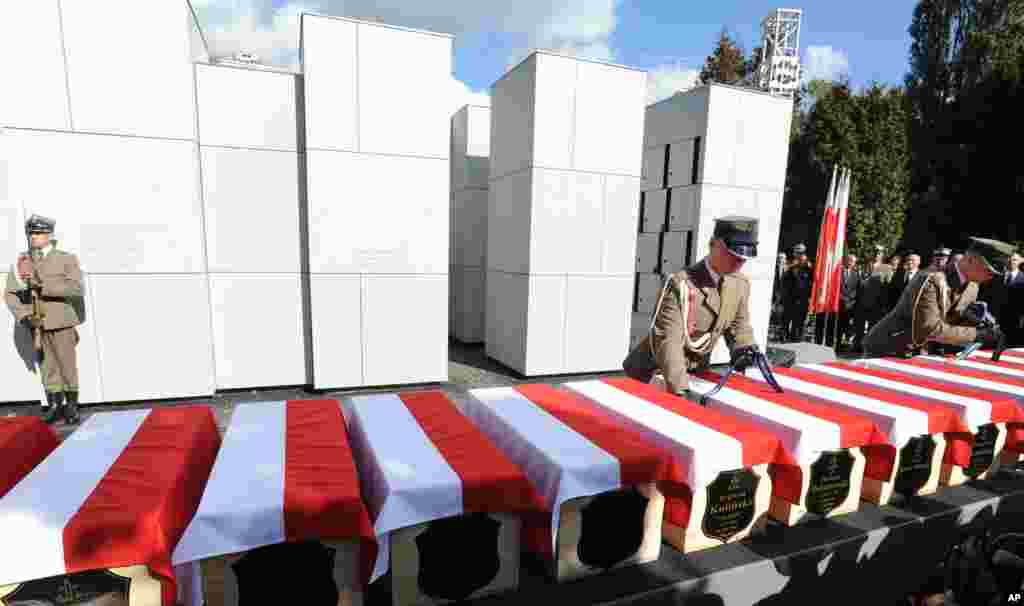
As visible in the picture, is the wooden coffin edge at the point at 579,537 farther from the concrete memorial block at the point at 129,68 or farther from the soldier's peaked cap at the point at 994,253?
the concrete memorial block at the point at 129,68

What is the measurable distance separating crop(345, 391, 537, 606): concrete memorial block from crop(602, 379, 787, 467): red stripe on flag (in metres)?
0.80

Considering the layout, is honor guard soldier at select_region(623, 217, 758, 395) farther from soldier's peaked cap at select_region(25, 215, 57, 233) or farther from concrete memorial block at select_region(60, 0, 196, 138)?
soldier's peaked cap at select_region(25, 215, 57, 233)

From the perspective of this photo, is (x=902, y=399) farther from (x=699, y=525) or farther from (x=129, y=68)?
(x=129, y=68)

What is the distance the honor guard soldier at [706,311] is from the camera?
2.58 meters

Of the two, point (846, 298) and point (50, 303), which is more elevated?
point (50, 303)

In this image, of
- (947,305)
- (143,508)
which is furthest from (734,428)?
(947,305)

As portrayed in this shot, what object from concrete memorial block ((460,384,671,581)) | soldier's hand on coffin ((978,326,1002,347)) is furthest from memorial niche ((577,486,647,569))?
soldier's hand on coffin ((978,326,1002,347))

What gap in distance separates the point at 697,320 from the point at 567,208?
15.0 feet

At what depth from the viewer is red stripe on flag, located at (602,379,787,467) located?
69.6 inches

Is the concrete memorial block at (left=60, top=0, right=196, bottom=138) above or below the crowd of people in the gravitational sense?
above

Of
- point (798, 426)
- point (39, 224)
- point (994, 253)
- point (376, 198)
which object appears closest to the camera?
point (798, 426)

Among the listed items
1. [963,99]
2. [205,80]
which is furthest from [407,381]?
[963,99]

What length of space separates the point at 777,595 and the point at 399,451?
1.40 meters

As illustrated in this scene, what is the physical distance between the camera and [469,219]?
9820 millimetres
